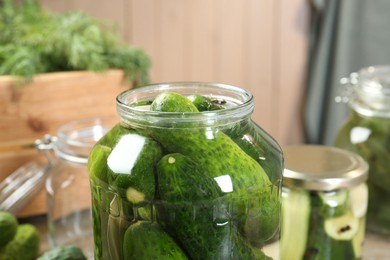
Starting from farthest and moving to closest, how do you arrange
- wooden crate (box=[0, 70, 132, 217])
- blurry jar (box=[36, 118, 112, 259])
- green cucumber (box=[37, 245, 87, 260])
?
wooden crate (box=[0, 70, 132, 217]), blurry jar (box=[36, 118, 112, 259]), green cucumber (box=[37, 245, 87, 260])

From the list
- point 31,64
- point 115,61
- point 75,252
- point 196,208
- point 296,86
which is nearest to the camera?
point 196,208

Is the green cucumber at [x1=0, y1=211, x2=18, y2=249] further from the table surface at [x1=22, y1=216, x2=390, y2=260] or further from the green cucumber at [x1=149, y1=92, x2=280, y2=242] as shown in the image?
the green cucumber at [x1=149, y1=92, x2=280, y2=242]

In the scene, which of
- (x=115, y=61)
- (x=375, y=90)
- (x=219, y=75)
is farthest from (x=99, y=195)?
(x=219, y=75)

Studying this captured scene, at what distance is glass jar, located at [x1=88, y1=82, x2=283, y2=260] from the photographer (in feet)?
1.94

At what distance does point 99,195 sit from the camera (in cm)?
65

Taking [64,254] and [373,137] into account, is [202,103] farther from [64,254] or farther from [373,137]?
[373,137]

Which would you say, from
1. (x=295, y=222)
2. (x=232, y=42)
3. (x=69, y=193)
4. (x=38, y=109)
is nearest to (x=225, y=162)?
(x=295, y=222)

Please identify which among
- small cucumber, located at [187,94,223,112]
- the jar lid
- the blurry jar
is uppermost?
small cucumber, located at [187,94,223,112]

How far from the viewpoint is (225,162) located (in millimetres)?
600

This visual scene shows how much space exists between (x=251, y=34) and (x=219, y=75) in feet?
0.62

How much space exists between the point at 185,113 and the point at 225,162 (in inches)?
2.2

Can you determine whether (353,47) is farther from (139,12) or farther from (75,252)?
(75,252)

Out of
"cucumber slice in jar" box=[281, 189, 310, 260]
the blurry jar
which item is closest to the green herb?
the blurry jar

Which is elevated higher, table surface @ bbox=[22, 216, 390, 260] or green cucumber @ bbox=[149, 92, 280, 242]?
green cucumber @ bbox=[149, 92, 280, 242]
